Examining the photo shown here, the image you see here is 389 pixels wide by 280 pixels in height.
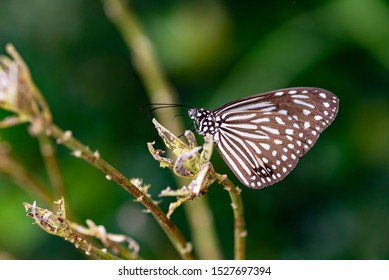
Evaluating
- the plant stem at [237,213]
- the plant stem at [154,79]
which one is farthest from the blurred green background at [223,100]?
the plant stem at [237,213]

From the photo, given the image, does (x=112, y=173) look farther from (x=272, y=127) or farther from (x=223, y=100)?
(x=223, y=100)

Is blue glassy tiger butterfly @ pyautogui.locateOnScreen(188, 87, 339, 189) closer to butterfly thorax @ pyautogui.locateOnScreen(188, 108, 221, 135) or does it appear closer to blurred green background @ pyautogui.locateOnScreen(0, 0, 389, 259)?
butterfly thorax @ pyautogui.locateOnScreen(188, 108, 221, 135)

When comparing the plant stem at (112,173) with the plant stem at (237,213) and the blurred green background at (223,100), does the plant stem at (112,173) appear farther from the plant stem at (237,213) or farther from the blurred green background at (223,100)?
the blurred green background at (223,100)

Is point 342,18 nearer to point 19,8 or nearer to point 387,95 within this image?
point 387,95

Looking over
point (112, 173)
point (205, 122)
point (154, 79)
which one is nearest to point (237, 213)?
point (112, 173)

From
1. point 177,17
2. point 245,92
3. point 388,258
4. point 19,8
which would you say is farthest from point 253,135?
point 19,8

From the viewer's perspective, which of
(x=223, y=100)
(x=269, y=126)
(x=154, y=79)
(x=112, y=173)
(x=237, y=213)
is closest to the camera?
(x=112, y=173)

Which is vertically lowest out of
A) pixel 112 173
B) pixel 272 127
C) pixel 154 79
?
pixel 112 173
